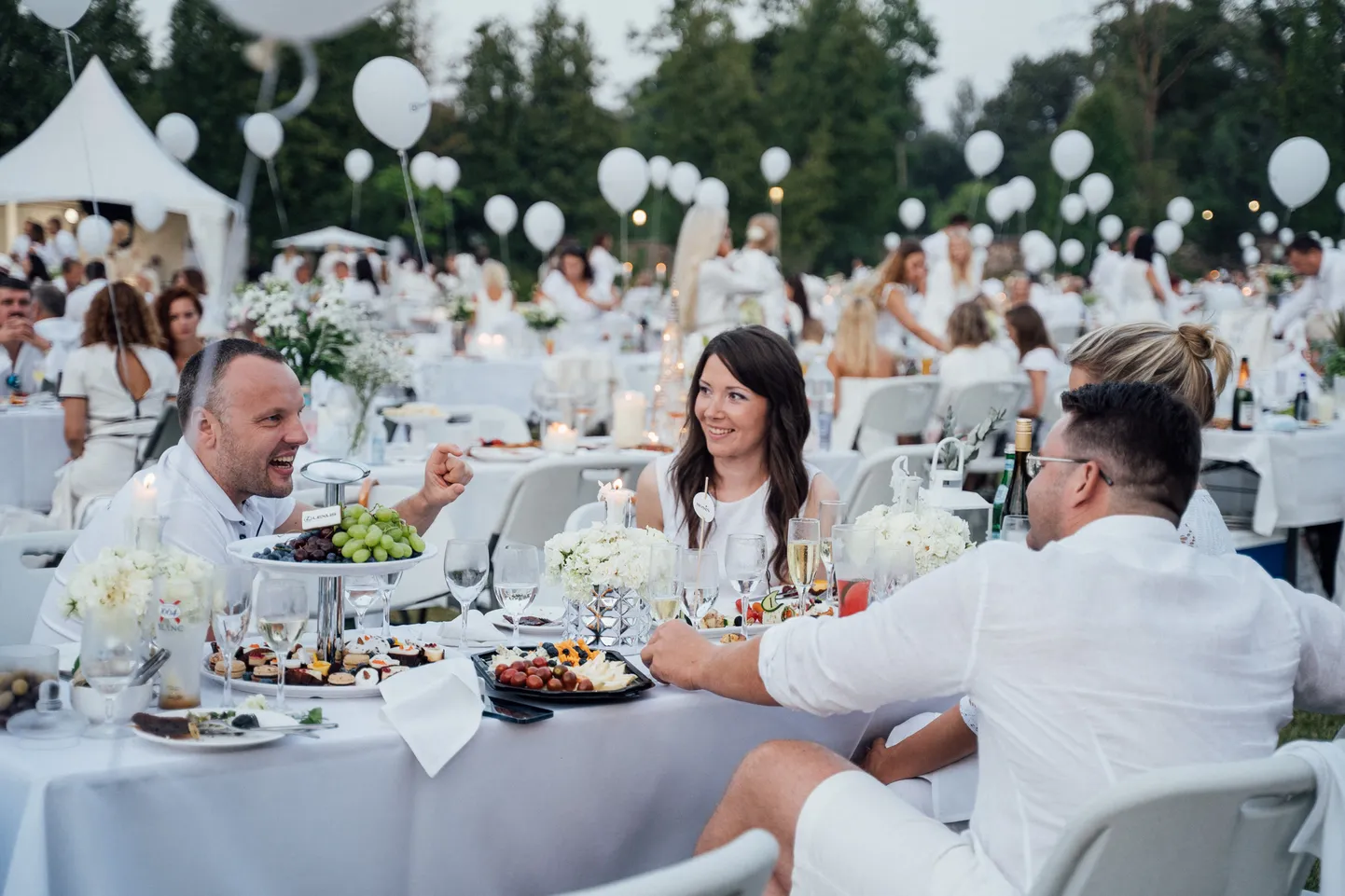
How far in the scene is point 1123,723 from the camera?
1.90 metres

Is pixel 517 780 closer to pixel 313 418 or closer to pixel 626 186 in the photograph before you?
pixel 313 418

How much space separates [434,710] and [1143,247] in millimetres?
12718

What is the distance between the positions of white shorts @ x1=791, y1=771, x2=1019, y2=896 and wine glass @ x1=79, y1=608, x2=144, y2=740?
3.43 feet

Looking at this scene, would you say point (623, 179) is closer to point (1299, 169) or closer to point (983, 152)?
point (1299, 169)

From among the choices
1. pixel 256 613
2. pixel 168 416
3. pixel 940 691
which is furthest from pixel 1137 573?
pixel 168 416

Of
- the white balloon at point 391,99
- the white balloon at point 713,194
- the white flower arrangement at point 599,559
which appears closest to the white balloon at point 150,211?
the white balloon at point 391,99

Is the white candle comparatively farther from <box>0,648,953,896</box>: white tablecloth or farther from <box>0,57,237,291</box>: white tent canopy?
<box>0,648,953,896</box>: white tablecloth

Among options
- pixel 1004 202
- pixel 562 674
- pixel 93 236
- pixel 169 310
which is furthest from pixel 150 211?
pixel 1004 202

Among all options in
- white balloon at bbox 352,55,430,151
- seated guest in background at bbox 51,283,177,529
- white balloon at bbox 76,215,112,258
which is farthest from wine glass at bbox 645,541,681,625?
white balloon at bbox 76,215,112,258

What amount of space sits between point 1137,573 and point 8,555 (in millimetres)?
2425

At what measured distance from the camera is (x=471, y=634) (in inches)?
105

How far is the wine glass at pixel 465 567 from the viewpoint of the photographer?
2.49 m

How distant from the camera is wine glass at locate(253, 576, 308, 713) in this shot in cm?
209

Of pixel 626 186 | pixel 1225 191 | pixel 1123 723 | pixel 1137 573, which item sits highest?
pixel 1225 191
